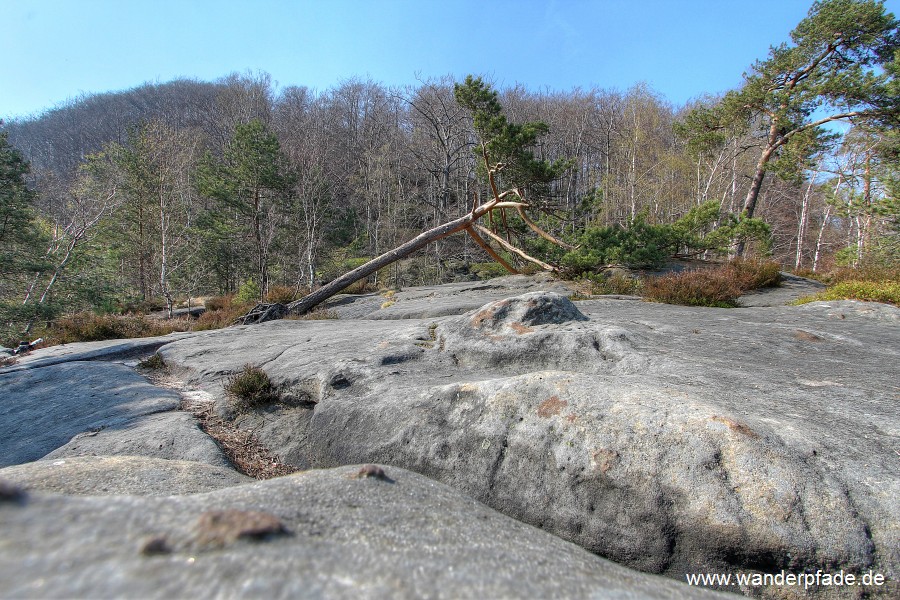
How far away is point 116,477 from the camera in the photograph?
88.7 inches

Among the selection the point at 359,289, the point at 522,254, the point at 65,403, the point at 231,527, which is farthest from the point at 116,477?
the point at 359,289

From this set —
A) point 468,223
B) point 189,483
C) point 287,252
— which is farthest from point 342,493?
point 287,252

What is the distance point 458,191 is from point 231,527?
34044 millimetres

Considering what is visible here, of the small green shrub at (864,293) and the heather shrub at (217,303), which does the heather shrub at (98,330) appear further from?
the small green shrub at (864,293)

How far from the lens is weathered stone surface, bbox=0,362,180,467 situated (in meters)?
3.73

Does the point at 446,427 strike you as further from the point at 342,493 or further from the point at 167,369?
the point at 167,369

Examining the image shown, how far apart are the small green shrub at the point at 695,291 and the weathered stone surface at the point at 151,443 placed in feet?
25.8

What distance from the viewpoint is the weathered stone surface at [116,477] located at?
2053 millimetres

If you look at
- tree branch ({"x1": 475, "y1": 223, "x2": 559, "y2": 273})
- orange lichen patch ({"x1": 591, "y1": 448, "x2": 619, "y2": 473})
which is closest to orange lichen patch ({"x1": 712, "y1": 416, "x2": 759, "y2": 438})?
orange lichen patch ({"x1": 591, "y1": 448, "x2": 619, "y2": 473})

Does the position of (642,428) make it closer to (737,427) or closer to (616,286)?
(737,427)

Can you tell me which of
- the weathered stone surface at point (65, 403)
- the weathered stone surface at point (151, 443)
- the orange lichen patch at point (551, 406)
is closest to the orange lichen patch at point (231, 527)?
the orange lichen patch at point (551, 406)

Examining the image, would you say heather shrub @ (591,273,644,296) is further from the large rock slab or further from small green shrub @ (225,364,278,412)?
small green shrub @ (225,364,278,412)

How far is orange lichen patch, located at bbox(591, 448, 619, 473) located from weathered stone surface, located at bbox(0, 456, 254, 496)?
2.08 m

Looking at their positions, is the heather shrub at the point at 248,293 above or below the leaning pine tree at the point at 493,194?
below
